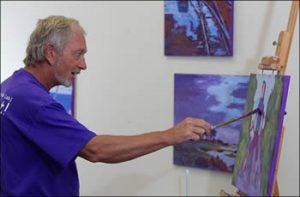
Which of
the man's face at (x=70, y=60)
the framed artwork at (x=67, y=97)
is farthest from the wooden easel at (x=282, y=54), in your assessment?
the framed artwork at (x=67, y=97)

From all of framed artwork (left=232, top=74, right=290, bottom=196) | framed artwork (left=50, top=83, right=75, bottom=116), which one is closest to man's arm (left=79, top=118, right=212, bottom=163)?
framed artwork (left=232, top=74, right=290, bottom=196)

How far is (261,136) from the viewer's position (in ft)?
5.37

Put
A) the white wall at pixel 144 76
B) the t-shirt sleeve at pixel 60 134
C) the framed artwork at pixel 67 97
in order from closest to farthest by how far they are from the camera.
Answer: the t-shirt sleeve at pixel 60 134 → the white wall at pixel 144 76 → the framed artwork at pixel 67 97

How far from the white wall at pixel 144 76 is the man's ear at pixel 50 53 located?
836mm

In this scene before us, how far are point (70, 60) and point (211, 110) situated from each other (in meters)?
0.83

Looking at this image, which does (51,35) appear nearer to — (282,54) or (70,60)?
(70,60)

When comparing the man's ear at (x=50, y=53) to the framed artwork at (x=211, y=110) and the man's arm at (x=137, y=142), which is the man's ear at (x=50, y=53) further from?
the framed artwork at (x=211, y=110)

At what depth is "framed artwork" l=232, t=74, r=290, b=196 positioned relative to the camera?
4.96ft

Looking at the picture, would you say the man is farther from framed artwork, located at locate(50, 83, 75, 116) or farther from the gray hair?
framed artwork, located at locate(50, 83, 75, 116)

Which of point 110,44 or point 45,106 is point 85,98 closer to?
point 110,44

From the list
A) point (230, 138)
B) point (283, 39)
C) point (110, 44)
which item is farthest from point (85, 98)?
point (283, 39)

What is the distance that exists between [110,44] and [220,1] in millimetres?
670

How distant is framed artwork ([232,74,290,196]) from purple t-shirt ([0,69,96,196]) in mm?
588

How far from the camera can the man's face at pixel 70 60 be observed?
1.56m
